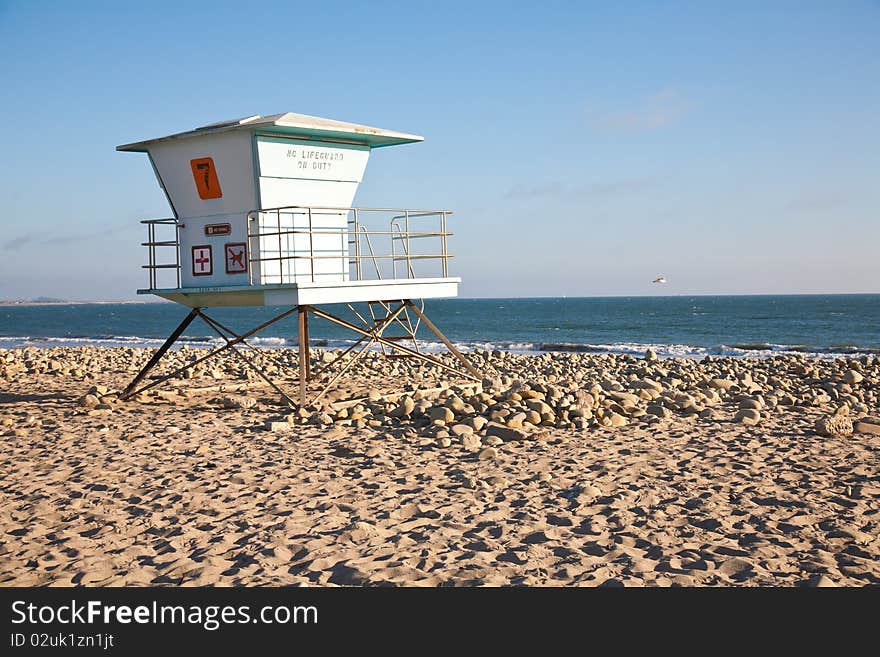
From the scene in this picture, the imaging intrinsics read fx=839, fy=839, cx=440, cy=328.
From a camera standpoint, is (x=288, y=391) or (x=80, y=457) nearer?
(x=80, y=457)

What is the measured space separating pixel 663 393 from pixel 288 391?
259 inches

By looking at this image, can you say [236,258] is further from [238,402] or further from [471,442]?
[471,442]

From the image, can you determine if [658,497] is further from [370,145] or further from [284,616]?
[370,145]

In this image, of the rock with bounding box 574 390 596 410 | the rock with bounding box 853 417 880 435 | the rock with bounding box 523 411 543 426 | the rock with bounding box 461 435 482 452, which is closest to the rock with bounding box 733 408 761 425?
the rock with bounding box 853 417 880 435

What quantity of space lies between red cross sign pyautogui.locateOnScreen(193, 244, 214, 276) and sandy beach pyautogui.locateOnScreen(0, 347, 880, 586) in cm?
211

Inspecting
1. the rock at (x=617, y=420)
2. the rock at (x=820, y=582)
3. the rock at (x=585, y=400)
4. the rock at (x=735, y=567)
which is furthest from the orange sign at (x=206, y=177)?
the rock at (x=820, y=582)

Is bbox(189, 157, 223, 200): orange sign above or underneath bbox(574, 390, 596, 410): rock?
above

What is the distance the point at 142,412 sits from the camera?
42.8 ft

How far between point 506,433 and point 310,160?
5.87 metres

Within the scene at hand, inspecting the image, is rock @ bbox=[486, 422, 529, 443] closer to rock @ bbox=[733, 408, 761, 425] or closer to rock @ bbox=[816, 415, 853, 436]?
rock @ bbox=[733, 408, 761, 425]

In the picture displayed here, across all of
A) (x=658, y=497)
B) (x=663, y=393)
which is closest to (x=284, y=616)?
(x=658, y=497)

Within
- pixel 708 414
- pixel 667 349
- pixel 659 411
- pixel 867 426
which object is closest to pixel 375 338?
pixel 659 411

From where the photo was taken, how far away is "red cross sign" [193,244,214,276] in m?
13.7

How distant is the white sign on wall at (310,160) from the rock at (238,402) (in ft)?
11.6
